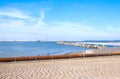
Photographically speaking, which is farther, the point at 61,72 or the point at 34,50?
the point at 34,50

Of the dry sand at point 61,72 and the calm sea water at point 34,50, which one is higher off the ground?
the dry sand at point 61,72

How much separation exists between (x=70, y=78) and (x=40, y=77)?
1.50 meters

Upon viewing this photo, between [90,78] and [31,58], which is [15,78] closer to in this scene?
[90,78]

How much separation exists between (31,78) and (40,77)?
460 mm

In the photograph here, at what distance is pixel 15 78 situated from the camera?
31.8ft

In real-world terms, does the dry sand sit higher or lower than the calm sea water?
higher

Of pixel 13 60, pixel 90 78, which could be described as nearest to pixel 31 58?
pixel 13 60

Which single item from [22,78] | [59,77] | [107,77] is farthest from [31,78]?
[107,77]

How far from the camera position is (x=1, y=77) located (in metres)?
9.98

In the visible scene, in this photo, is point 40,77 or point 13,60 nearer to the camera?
point 40,77

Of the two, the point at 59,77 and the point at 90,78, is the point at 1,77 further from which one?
the point at 90,78

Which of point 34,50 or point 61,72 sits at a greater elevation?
point 61,72

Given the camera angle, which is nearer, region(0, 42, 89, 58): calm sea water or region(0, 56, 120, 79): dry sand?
region(0, 56, 120, 79): dry sand

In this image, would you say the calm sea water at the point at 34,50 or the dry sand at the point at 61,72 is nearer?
the dry sand at the point at 61,72
